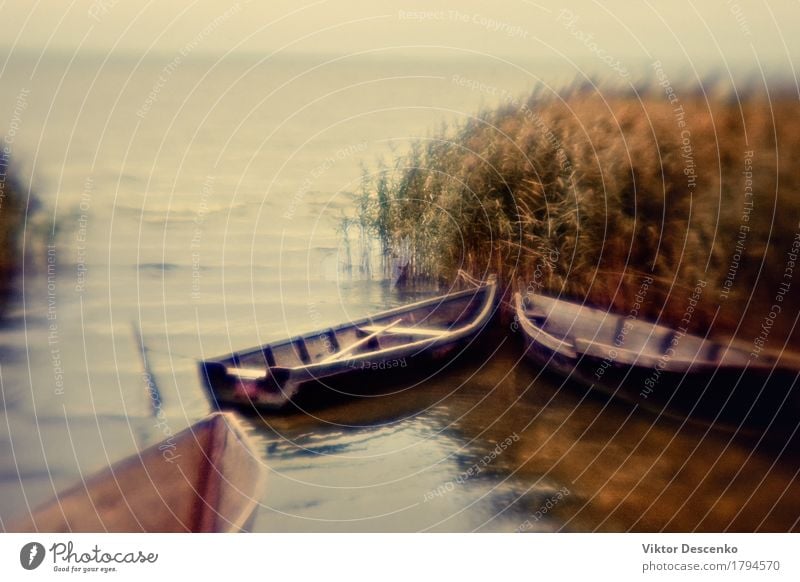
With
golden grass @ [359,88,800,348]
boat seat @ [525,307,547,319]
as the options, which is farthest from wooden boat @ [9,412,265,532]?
boat seat @ [525,307,547,319]

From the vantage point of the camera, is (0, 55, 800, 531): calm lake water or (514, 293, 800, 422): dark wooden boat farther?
(514, 293, 800, 422): dark wooden boat

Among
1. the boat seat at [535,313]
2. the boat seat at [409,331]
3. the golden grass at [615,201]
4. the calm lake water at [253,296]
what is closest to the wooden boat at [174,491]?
the calm lake water at [253,296]

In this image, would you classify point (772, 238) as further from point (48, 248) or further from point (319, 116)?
point (48, 248)

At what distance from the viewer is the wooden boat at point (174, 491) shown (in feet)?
7.93

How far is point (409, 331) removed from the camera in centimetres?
248

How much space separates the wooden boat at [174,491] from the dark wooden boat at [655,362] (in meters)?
0.95

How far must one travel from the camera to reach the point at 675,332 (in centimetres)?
251

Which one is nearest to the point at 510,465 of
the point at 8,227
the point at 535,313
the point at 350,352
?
the point at 535,313

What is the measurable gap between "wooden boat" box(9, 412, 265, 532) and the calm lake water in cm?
4

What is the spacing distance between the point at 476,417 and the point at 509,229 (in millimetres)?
583

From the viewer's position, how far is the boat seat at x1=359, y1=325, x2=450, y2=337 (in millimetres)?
2475

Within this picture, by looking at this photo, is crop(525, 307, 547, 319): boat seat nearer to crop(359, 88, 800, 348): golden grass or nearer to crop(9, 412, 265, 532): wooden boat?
crop(359, 88, 800, 348): golden grass

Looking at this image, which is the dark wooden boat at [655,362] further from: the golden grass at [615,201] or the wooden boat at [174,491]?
the wooden boat at [174,491]
